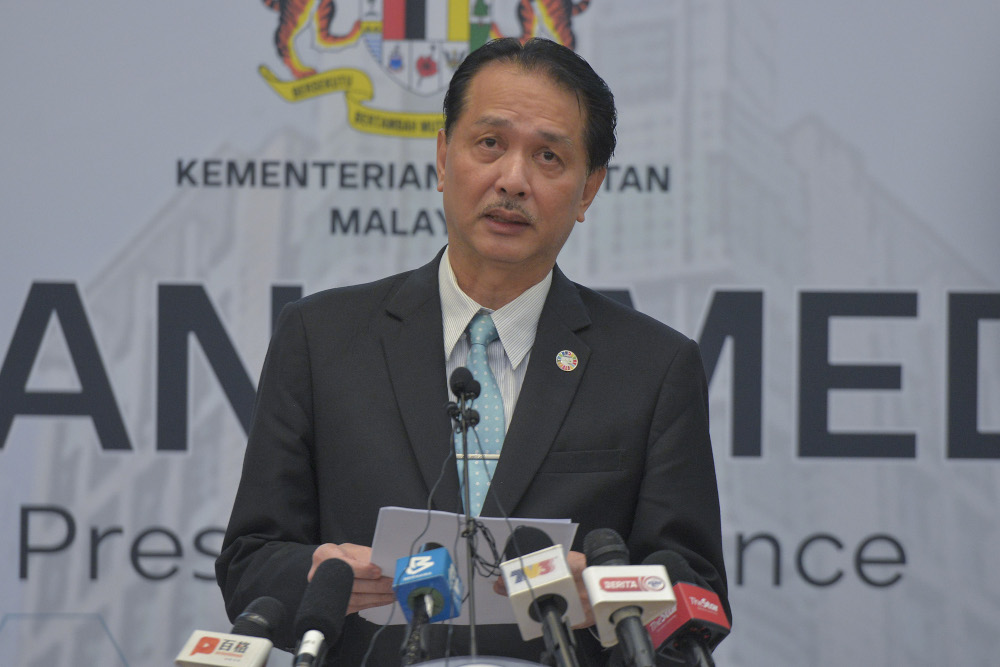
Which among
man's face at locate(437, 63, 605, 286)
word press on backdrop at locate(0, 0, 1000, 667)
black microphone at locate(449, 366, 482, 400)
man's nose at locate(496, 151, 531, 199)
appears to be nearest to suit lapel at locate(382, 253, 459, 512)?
man's face at locate(437, 63, 605, 286)

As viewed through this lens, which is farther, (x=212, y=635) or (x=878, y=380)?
(x=878, y=380)

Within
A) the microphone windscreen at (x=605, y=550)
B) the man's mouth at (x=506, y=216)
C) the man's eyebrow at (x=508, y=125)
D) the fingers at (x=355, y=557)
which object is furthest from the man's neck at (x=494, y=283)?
the microphone windscreen at (x=605, y=550)

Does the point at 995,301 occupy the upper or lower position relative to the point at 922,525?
upper

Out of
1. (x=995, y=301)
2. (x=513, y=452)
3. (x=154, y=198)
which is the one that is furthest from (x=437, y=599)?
(x=995, y=301)

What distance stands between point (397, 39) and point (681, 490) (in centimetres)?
217

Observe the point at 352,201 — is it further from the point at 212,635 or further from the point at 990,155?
the point at 212,635

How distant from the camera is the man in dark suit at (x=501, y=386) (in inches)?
71.4

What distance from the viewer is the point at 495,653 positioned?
1790mm

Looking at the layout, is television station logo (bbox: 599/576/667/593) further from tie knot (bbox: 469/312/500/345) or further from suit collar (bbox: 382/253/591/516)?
tie knot (bbox: 469/312/500/345)

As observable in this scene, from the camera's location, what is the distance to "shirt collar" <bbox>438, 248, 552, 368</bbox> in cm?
199

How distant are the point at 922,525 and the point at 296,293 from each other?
2191 mm

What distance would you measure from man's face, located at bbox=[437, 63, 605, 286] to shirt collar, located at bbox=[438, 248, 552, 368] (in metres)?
0.08

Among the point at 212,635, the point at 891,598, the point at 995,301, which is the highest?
the point at 995,301

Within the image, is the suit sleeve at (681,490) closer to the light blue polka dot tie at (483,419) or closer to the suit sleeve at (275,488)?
the light blue polka dot tie at (483,419)
